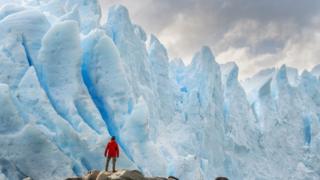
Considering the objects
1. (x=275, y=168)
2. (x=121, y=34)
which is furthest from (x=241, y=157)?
(x=121, y=34)

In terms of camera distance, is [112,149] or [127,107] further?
[127,107]

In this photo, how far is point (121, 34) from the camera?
3366 centimetres

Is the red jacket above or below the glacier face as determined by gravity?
below

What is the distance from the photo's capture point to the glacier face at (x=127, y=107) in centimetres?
2494

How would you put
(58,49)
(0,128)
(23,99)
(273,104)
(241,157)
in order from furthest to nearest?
(273,104)
(241,157)
(58,49)
(23,99)
(0,128)

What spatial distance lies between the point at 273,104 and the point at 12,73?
22951 mm

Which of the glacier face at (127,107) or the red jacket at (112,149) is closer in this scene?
Answer: the red jacket at (112,149)

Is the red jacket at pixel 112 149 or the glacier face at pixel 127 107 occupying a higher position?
the glacier face at pixel 127 107

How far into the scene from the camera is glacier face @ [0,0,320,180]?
24938 mm

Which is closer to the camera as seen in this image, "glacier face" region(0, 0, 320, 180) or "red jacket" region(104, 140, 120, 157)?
"red jacket" region(104, 140, 120, 157)

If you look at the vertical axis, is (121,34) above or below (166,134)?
above

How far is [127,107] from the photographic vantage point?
28.3 m

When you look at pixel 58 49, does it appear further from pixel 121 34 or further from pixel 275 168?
pixel 275 168

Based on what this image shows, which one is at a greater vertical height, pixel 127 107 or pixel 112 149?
pixel 127 107
